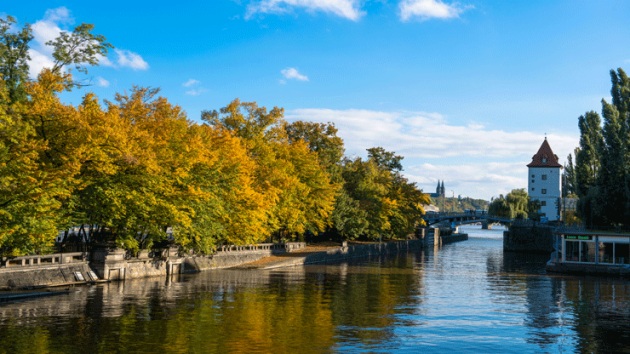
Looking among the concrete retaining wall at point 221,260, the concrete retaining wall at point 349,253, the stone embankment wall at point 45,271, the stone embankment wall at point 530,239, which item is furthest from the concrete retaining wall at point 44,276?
the stone embankment wall at point 530,239

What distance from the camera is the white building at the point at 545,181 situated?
15938cm

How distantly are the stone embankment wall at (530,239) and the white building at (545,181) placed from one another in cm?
3710

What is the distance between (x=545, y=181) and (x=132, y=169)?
136 metres

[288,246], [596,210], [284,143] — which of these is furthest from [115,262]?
[596,210]

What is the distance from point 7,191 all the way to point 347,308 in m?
19.6

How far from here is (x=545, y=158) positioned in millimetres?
163625

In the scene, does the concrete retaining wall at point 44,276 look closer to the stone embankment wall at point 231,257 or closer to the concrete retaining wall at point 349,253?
the stone embankment wall at point 231,257

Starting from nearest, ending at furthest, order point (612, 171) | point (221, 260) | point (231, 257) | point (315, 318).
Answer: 1. point (315, 318)
2. point (221, 260)
3. point (231, 257)
4. point (612, 171)

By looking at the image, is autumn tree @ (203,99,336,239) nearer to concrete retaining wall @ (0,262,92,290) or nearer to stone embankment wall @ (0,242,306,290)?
stone embankment wall @ (0,242,306,290)

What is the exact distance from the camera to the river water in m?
24.8

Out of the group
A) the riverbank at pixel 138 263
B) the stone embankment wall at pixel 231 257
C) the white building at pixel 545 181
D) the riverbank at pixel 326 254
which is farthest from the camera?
the white building at pixel 545 181

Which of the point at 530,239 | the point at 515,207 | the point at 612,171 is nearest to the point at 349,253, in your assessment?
the point at 612,171

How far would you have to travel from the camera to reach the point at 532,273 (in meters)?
67.6

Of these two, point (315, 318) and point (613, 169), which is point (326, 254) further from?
point (315, 318)
